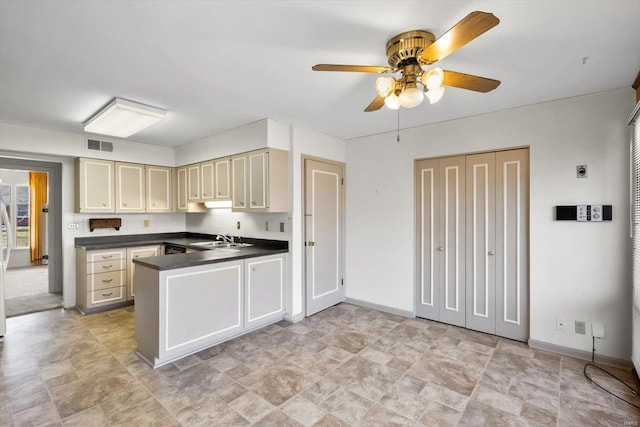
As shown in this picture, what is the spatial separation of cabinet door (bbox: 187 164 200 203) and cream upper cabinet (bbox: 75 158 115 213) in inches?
41.9

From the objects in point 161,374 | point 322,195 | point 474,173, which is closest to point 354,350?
point 161,374

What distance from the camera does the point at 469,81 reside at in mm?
1913

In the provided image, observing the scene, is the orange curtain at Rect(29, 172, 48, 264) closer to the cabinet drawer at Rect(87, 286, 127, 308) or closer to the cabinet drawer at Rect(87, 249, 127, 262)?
the cabinet drawer at Rect(87, 249, 127, 262)

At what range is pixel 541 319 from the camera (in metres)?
3.06

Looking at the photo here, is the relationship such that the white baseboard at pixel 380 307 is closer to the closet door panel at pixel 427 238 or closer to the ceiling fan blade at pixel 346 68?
the closet door panel at pixel 427 238

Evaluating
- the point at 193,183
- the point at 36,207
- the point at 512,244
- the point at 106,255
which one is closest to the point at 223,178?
the point at 193,183

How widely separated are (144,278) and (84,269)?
6.68ft

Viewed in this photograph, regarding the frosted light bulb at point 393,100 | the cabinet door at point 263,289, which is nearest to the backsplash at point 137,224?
the cabinet door at point 263,289

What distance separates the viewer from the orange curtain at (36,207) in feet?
23.4

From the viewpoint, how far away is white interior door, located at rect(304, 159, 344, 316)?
4.04 m

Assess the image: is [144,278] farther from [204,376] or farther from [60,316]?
[60,316]

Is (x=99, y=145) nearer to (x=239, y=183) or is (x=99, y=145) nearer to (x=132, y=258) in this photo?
(x=132, y=258)

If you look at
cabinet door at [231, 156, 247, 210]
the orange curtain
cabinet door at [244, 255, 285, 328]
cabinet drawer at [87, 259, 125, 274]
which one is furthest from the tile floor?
the orange curtain

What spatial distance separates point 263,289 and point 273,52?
256 cm
